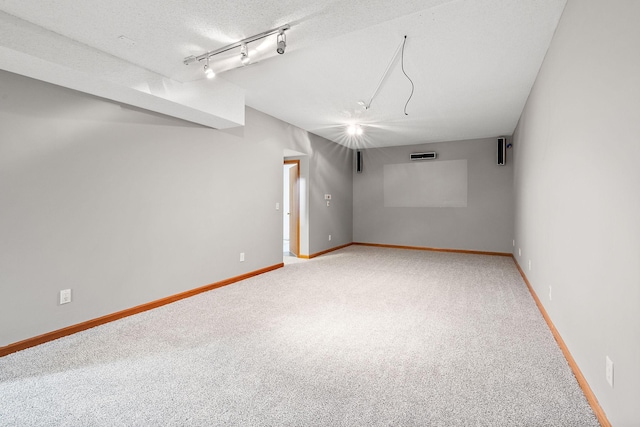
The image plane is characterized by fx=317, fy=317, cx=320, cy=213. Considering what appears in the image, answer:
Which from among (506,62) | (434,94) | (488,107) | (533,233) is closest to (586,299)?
(533,233)

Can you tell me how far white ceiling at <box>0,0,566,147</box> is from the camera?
6.90ft

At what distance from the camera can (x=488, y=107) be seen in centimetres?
475

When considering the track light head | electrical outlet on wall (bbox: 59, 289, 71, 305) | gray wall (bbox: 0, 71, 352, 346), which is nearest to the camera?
the track light head

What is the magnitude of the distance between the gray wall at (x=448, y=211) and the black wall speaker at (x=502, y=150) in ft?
0.66

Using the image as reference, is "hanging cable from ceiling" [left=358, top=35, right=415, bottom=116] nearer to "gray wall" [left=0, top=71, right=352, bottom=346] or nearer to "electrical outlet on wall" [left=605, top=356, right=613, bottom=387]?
"gray wall" [left=0, top=71, right=352, bottom=346]

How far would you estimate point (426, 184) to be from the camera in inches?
297

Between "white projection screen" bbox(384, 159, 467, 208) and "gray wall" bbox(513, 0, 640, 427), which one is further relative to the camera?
"white projection screen" bbox(384, 159, 467, 208)

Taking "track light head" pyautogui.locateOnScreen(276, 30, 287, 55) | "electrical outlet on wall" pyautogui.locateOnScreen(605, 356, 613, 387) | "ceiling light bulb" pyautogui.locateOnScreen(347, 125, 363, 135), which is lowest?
"electrical outlet on wall" pyautogui.locateOnScreen(605, 356, 613, 387)

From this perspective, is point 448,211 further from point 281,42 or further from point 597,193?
point 281,42

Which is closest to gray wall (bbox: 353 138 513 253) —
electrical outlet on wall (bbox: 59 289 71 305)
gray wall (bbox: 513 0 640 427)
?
gray wall (bbox: 513 0 640 427)

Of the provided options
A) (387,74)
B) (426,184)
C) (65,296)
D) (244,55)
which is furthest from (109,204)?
(426,184)

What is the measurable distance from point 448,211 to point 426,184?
2.65 feet

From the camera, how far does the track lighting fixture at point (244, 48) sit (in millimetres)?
2289

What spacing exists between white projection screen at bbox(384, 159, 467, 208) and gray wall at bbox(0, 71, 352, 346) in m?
3.96
